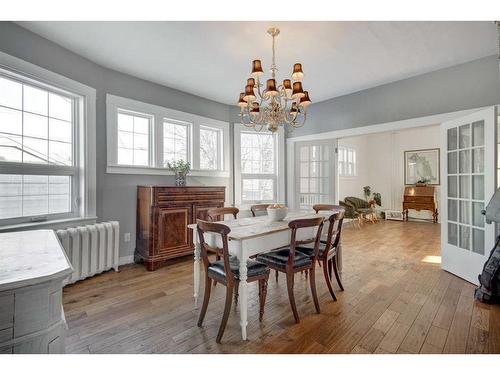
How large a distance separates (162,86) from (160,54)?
97 cm

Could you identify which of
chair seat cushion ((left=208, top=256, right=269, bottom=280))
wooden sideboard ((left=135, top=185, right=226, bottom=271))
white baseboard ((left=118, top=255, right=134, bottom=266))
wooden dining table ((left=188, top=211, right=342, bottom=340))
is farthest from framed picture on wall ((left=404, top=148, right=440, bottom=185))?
white baseboard ((left=118, top=255, right=134, bottom=266))

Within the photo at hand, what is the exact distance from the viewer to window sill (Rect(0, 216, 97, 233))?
7.78 ft

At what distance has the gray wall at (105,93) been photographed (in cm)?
243

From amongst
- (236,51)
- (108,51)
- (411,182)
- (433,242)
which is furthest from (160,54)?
(411,182)

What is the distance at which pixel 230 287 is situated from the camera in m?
1.86

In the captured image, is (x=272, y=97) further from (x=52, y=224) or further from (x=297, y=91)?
(x=52, y=224)

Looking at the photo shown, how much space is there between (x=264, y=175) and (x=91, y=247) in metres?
3.11

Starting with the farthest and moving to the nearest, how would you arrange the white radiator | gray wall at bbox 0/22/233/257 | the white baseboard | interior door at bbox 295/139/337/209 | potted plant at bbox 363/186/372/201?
potted plant at bbox 363/186/372/201 < interior door at bbox 295/139/337/209 < the white baseboard < the white radiator < gray wall at bbox 0/22/233/257

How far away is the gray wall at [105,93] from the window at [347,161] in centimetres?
445

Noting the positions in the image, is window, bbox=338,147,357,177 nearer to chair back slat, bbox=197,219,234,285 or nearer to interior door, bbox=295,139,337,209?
interior door, bbox=295,139,337,209

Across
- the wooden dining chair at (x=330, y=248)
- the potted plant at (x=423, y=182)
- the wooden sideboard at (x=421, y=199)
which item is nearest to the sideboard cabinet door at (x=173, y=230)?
the wooden dining chair at (x=330, y=248)

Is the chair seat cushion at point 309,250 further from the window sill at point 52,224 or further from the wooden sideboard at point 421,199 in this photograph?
the wooden sideboard at point 421,199

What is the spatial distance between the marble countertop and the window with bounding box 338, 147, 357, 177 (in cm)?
672

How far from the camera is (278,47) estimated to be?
2.70 meters
